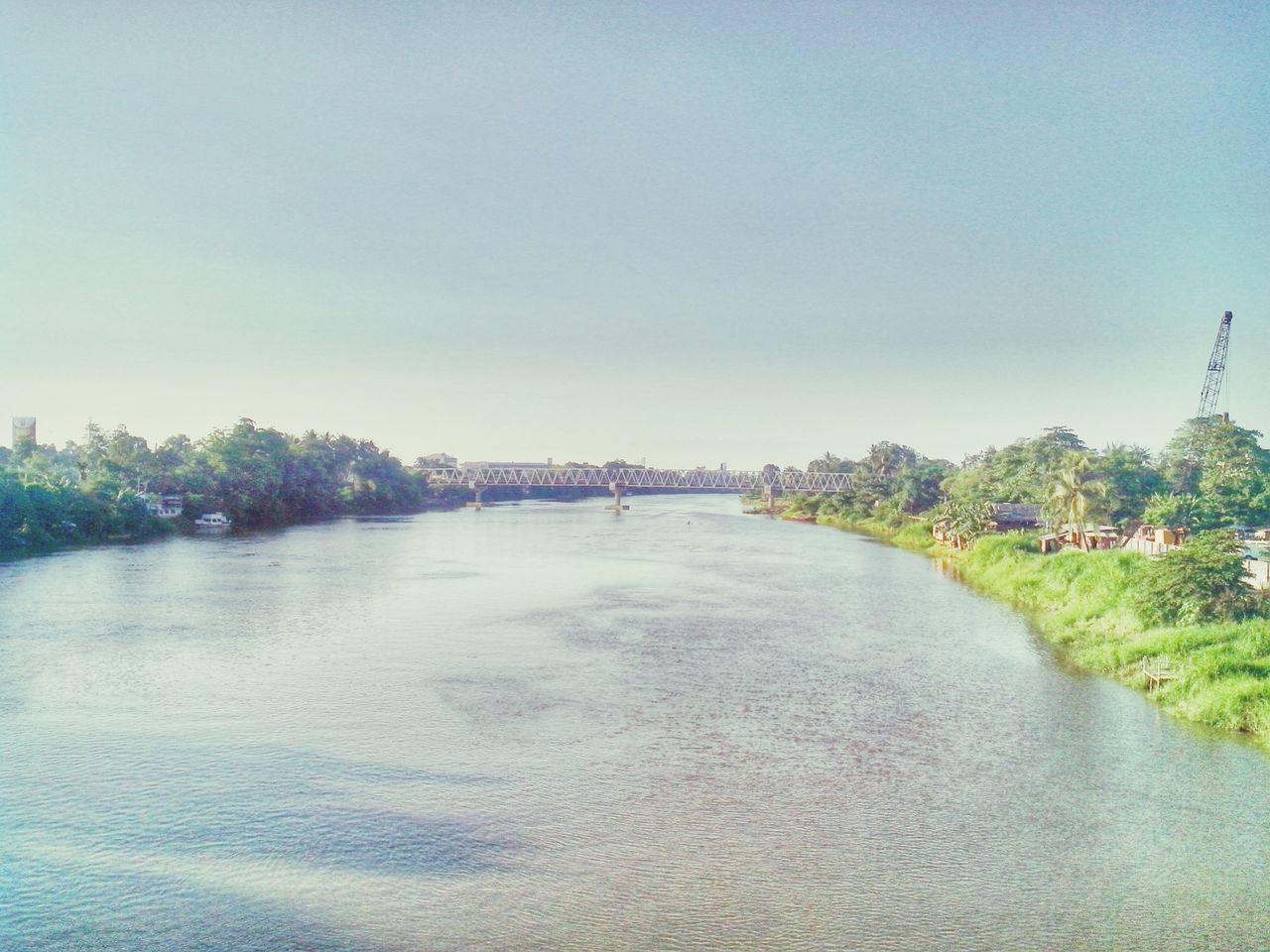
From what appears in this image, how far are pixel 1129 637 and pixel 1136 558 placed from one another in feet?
23.0

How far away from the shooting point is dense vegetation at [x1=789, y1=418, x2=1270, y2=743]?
2045cm

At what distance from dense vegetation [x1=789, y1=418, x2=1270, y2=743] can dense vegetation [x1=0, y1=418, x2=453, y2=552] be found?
53736 millimetres

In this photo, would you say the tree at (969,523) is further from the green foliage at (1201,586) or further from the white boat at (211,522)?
the white boat at (211,522)

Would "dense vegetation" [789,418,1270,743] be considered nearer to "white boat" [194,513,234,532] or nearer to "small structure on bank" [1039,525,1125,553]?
"small structure on bank" [1039,525,1125,553]

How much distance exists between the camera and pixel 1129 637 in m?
25.5

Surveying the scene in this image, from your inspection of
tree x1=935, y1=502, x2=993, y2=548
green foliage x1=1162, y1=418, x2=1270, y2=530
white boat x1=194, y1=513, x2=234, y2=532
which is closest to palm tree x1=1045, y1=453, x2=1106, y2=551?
green foliage x1=1162, y1=418, x2=1270, y2=530

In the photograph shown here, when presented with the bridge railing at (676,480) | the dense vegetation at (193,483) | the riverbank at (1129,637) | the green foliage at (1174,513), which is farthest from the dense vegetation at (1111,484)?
the dense vegetation at (193,483)

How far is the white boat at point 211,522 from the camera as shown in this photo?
72.1m

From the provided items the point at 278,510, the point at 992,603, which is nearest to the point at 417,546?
the point at 278,510

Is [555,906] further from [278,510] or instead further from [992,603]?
[278,510]

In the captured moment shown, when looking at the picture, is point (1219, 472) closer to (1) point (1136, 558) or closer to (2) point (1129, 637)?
(1) point (1136, 558)

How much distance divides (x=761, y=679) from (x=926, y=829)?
33.1ft

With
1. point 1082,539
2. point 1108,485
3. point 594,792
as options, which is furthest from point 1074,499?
point 594,792

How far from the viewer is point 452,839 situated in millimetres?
13602
